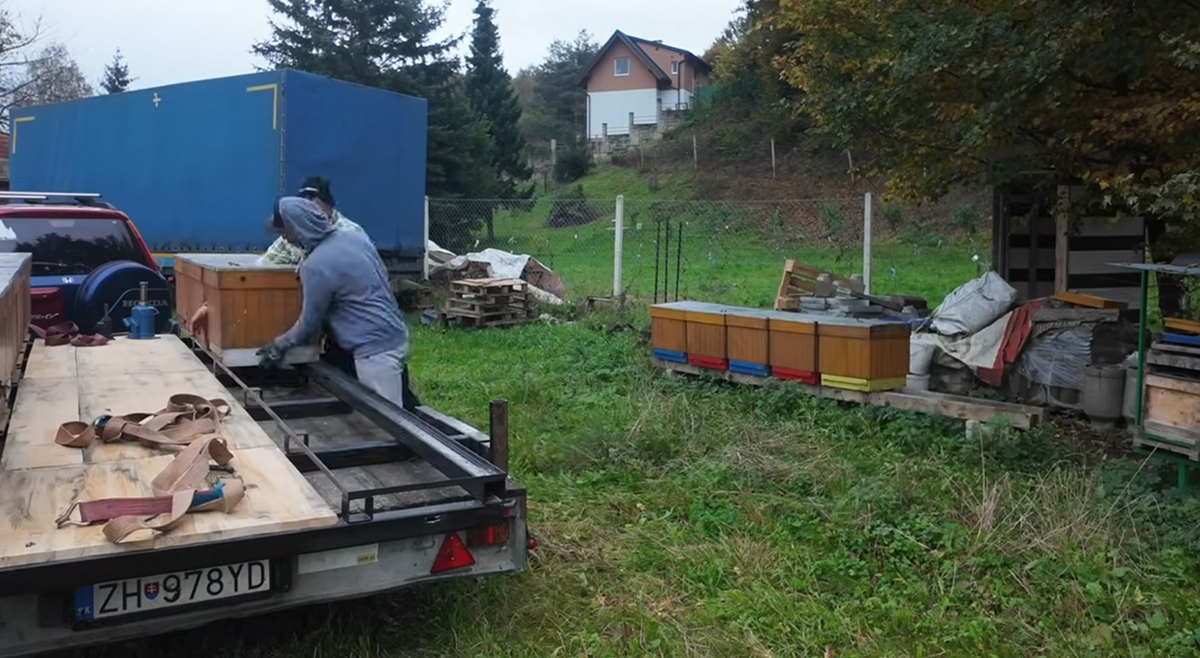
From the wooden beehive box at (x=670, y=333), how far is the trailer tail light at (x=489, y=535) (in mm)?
6094

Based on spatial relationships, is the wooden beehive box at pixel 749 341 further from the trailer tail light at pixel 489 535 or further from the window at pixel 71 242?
the trailer tail light at pixel 489 535

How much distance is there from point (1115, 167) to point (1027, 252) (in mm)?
3542

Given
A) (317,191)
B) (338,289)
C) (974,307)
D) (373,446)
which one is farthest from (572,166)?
(373,446)

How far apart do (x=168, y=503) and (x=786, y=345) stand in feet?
21.1

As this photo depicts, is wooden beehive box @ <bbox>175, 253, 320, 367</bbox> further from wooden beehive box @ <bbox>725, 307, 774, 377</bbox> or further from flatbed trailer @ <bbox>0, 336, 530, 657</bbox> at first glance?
wooden beehive box @ <bbox>725, 307, 774, 377</bbox>

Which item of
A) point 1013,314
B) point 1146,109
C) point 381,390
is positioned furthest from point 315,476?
point 1013,314

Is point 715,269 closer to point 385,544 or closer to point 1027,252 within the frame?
point 1027,252

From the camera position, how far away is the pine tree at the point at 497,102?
37588mm

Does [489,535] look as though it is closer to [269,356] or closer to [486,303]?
[269,356]

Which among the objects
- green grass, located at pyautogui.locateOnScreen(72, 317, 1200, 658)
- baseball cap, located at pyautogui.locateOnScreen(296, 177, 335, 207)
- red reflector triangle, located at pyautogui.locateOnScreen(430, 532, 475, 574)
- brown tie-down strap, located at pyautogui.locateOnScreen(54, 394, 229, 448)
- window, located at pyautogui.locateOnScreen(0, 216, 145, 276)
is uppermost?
baseball cap, located at pyautogui.locateOnScreen(296, 177, 335, 207)

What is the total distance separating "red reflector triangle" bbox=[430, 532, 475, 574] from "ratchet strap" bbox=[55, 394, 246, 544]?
717 millimetres

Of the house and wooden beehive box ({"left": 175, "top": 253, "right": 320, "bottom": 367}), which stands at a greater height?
the house

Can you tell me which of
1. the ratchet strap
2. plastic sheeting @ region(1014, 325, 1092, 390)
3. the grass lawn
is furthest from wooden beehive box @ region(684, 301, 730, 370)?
the ratchet strap

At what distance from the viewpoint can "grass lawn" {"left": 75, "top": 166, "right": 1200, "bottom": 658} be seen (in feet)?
14.0
